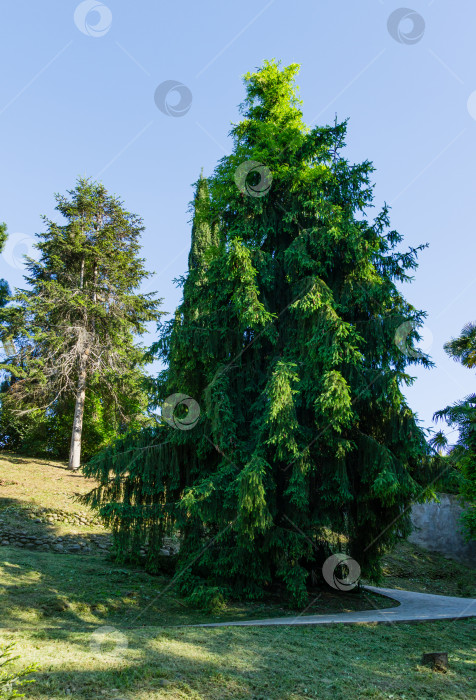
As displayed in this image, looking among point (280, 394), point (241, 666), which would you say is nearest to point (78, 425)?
point (280, 394)

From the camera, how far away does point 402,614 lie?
8.62 m

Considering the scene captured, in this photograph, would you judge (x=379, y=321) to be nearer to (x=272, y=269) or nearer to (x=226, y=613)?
Result: (x=272, y=269)

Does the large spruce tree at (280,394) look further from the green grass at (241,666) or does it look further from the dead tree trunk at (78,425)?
the dead tree trunk at (78,425)

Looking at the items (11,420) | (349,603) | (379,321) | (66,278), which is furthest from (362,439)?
(11,420)

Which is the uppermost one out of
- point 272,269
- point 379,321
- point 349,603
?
point 272,269

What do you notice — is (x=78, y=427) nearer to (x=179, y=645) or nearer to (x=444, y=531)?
(x=444, y=531)

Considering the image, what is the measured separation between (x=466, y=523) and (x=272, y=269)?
7.51 m

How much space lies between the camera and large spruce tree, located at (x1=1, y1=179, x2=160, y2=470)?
777 inches

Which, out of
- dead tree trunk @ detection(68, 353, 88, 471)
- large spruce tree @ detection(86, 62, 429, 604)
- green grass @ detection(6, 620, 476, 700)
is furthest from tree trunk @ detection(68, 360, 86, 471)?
green grass @ detection(6, 620, 476, 700)

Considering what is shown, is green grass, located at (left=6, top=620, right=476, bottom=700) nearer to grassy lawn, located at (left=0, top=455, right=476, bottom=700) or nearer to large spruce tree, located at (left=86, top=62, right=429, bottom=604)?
grassy lawn, located at (left=0, top=455, right=476, bottom=700)

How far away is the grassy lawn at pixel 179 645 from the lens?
163 inches

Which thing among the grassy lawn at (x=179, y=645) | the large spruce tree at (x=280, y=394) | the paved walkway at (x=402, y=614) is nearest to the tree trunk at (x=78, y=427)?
the grassy lawn at (x=179, y=645)

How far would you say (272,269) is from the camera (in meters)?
10.1

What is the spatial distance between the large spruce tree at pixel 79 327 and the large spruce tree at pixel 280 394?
10534 mm
